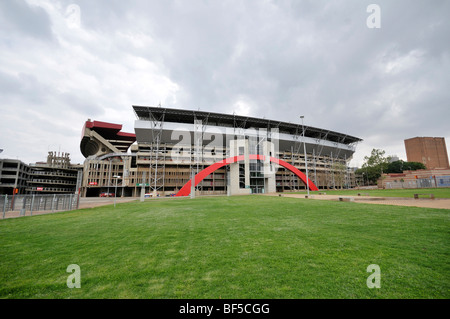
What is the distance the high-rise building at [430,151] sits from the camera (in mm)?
102688

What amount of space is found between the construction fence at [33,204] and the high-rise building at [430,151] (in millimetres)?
150729

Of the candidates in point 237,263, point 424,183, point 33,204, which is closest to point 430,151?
point 424,183

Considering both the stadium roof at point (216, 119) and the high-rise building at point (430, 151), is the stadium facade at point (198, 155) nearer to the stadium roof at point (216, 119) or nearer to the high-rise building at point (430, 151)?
the stadium roof at point (216, 119)

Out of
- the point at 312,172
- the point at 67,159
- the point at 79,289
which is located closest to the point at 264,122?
the point at 312,172

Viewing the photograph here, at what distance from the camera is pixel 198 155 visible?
172 ft

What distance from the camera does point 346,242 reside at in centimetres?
521

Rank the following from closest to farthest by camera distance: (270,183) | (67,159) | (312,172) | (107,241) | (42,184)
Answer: (107,241)
(270,183)
(312,172)
(42,184)
(67,159)

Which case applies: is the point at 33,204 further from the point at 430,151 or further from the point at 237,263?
the point at 430,151

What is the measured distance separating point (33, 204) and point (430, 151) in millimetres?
159719

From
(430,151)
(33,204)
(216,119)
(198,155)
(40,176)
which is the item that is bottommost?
(33,204)

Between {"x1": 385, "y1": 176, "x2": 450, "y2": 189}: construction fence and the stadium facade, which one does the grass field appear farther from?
{"x1": 385, "y1": 176, "x2": 450, "y2": 189}: construction fence

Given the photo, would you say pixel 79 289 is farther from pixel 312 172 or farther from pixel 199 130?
pixel 312 172

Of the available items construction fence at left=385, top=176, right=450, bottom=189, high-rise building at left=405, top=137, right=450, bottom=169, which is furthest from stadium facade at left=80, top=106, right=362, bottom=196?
high-rise building at left=405, top=137, right=450, bottom=169
